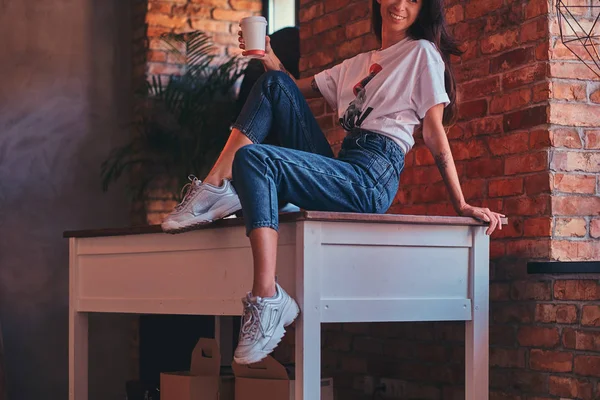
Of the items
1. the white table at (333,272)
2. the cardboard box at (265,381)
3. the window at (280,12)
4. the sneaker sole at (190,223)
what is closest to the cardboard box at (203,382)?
the cardboard box at (265,381)

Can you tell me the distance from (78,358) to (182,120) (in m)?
1.56

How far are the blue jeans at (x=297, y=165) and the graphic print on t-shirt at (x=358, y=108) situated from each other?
0.11 feet

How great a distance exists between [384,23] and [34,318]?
2.58 meters

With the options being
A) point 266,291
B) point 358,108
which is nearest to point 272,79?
point 358,108

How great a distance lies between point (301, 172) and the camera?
240 centimetres

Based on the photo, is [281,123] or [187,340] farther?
[187,340]

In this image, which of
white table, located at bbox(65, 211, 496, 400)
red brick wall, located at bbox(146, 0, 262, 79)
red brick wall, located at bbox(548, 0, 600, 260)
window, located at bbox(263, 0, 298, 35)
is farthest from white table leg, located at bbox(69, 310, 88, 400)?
window, located at bbox(263, 0, 298, 35)

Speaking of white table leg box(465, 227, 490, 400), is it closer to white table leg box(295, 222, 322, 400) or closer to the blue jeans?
the blue jeans

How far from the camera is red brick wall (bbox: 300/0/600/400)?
9.17ft

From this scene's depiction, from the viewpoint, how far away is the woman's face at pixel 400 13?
276cm

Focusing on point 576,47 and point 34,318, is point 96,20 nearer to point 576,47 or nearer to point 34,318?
point 34,318

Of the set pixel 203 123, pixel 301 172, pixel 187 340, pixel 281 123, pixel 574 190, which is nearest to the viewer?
pixel 301 172

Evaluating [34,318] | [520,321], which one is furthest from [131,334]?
[520,321]

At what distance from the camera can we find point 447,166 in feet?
8.63
